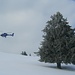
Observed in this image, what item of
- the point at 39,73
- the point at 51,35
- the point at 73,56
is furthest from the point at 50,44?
the point at 39,73

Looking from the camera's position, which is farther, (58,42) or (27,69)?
(58,42)

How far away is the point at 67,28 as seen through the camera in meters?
33.9

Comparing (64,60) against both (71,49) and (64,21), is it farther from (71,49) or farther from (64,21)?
(64,21)

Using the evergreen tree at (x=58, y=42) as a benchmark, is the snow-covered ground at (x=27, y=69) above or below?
below

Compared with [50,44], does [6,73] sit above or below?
below

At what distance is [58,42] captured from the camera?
108 ft

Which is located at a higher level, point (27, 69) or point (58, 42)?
point (58, 42)

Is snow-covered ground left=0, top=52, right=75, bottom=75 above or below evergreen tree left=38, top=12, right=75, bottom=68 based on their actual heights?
below

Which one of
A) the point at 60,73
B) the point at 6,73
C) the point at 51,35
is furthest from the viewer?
the point at 51,35

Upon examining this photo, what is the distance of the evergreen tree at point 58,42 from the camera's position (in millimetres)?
32438

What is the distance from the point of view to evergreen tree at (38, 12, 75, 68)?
32438 millimetres

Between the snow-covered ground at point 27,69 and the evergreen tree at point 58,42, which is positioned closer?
the snow-covered ground at point 27,69

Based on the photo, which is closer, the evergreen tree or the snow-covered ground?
the snow-covered ground

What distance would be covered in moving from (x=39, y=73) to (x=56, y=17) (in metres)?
9.60
